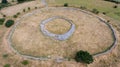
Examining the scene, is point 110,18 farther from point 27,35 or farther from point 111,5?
point 27,35

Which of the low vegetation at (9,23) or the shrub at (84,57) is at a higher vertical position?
the low vegetation at (9,23)

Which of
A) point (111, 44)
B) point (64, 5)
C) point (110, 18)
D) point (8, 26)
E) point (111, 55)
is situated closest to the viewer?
point (111, 55)

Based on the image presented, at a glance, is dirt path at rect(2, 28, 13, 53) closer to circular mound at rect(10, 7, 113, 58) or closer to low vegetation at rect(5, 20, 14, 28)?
circular mound at rect(10, 7, 113, 58)

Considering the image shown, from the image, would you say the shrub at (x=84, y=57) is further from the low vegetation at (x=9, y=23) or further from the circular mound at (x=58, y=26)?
the low vegetation at (x=9, y=23)

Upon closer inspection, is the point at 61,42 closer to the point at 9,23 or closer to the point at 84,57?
the point at 84,57

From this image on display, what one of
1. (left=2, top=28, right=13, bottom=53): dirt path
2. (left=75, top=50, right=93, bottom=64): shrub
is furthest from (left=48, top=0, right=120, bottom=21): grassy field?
(left=75, top=50, right=93, bottom=64): shrub

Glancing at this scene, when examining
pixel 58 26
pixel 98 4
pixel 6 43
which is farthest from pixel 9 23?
pixel 98 4

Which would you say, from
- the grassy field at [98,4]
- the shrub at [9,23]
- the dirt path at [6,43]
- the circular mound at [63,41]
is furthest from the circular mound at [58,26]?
the grassy field at [98,4]

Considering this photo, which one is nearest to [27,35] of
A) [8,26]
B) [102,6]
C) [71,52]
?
[8,26]
